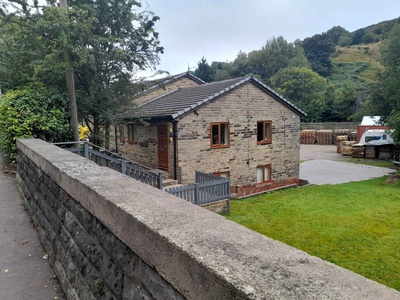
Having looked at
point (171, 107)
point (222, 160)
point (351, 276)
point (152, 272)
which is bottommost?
point (222, 160)

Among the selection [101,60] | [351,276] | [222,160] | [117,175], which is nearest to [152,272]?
[351,276]

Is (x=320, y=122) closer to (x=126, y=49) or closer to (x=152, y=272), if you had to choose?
(x=126, y=49)

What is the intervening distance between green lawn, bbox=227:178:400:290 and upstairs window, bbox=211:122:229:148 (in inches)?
115

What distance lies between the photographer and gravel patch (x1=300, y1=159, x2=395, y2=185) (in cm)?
1847

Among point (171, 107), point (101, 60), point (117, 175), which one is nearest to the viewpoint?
point (117, 175)

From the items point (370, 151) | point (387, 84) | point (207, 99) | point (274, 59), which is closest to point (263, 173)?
point (207, 99)

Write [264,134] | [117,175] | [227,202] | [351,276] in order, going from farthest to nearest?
1. [264,134]
2. [227,202]
3. [117,175]
4. [351,276]

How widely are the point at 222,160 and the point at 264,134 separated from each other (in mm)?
3208

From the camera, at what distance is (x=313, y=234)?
9516 mm

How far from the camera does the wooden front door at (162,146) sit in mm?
14609

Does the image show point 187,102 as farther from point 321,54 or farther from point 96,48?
point 321,54

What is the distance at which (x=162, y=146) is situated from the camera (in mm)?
14938

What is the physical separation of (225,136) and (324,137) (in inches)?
1061

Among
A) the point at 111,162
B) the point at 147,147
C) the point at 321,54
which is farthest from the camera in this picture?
the point at 321,54
